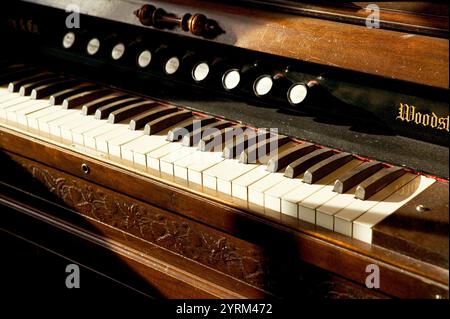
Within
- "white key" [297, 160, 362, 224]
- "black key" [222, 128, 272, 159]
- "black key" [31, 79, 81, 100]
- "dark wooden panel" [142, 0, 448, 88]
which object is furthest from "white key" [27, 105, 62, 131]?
"white key" [297, 160, 362, 224]

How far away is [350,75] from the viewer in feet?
7.61

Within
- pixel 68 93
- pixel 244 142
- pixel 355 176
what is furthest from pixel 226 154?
A: pixel 68 93

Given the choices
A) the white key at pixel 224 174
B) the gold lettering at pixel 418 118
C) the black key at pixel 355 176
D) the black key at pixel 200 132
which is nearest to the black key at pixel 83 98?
the black key at pixel 200 132

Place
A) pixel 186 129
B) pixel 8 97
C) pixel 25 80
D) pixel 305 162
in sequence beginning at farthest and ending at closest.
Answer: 1. pixel 25 80
2. pixel 8 97
3. pixel 186 129
4. pixel 305 162

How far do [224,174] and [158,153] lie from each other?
0.95ft

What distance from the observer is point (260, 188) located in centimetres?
220

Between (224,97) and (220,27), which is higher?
(220,27)

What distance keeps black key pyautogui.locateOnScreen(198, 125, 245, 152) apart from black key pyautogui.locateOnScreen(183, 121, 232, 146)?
0.09 ft

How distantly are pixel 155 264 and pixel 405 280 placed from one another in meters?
0.99

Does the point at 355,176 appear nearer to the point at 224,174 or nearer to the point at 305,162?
the point at 305,162

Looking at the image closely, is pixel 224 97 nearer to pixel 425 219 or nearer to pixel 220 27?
pixel 220 27

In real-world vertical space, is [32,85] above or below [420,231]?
above

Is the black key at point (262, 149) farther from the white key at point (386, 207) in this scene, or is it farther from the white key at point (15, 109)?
the white key at point (15, 109)
